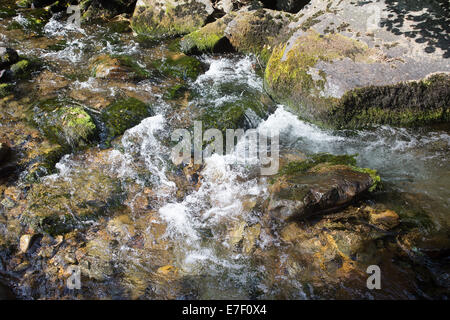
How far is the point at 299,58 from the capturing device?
8.80 metres

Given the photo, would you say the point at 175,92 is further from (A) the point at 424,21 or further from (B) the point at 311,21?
(A) the point at 424,21

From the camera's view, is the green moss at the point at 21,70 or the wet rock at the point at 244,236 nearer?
the wet rock at the point at 244,236

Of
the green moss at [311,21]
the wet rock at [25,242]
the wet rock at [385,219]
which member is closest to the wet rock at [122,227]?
the wet rock at [25,242]

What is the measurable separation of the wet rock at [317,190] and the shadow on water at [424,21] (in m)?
4.92

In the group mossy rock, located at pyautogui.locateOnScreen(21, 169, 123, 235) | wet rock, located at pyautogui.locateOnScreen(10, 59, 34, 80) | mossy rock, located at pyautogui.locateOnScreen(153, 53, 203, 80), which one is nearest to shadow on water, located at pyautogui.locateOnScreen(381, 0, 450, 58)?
mossy rock, located at pyautogui.locateOnScreen(153, 53, 203, 80)

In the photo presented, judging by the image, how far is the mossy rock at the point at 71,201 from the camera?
6238 mm

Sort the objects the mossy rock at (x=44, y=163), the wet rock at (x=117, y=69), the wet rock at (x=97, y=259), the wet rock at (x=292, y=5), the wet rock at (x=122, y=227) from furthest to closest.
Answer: the wet rock at (x=292, y=5) → the wet rock at (x=117, y=69) → the mossy rock at (x=44, y=163) → the wet rock at (x=122, y=227) → the wet rock at (x=97, y=259)

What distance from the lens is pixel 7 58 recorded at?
1059cm

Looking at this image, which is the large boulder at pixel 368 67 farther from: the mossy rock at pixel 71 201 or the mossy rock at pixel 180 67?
the mossy rock at pixel 71 201

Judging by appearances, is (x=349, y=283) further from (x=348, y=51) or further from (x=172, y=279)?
(x=348, y=51)

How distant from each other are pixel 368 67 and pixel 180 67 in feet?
20.8

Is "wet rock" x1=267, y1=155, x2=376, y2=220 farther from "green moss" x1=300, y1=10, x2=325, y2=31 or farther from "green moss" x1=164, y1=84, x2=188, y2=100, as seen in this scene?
"green moss" x1=300, y1=10, x2=325, y2=31

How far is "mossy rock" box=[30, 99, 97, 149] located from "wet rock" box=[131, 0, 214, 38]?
5999mm

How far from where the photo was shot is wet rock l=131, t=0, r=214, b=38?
41.0 ft
